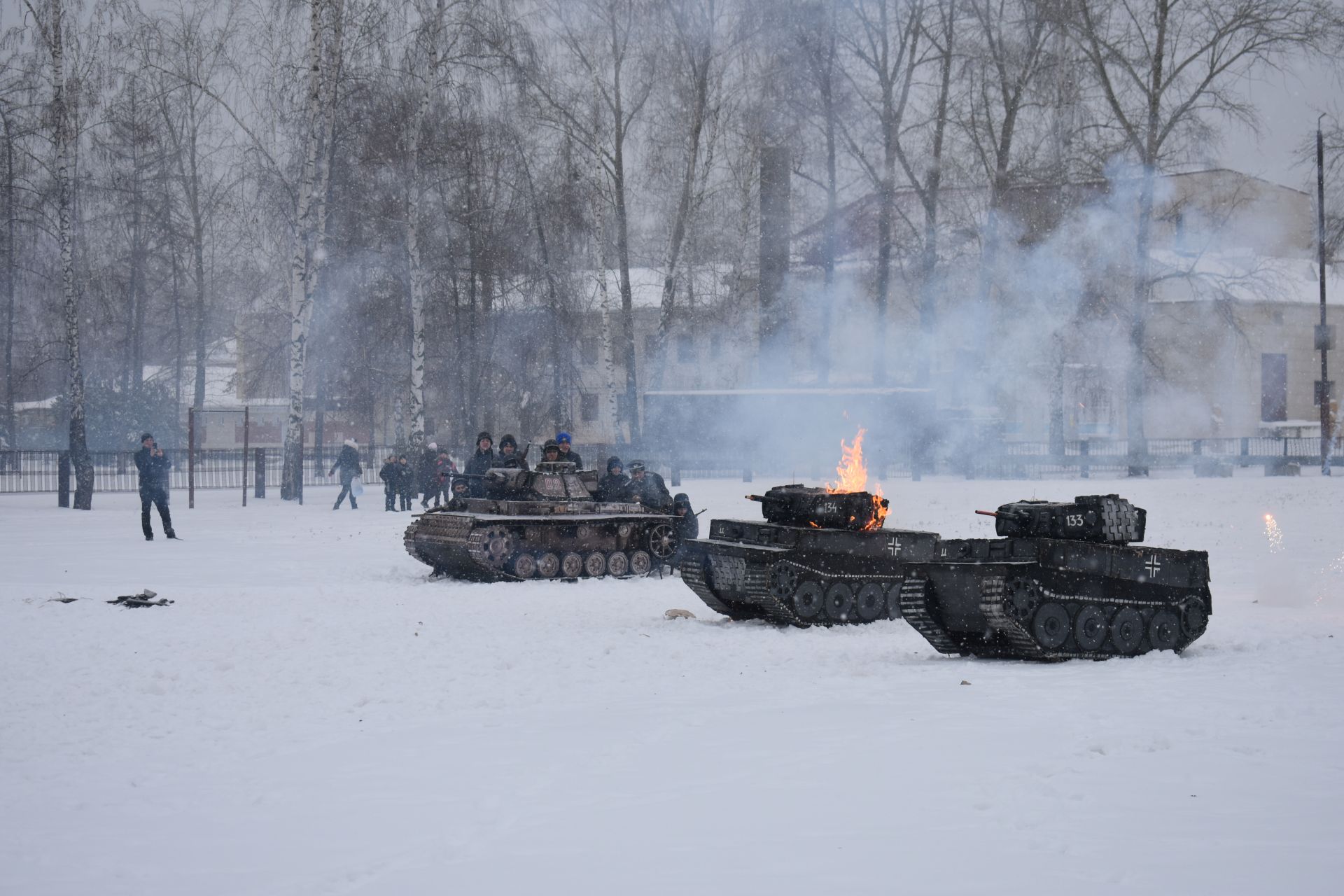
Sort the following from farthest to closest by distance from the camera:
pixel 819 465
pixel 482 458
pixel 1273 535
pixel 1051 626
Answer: pixel 819 465 → pixel 1273 535 → pixel 482 458 → pixel 1051 626

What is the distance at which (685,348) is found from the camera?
5009 cm

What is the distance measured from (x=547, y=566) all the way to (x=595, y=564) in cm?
70

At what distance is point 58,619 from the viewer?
12.7 m

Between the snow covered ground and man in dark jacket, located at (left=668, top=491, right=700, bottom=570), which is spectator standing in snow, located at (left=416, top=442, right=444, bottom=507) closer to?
man in dark jacket, located at (left=668, top=491, right=700, bottom=570)

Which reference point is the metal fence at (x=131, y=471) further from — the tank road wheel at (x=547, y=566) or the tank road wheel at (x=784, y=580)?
the tank road wheel at (x=784, y=580)

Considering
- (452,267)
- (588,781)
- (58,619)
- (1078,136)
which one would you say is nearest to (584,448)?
(452,267)

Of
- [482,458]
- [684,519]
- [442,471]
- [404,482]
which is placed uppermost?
[482,458]

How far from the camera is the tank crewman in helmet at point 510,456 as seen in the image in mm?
19344

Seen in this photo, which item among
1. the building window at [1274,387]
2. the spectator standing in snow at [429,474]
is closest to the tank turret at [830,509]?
the spectator standing in snow at [429,474]

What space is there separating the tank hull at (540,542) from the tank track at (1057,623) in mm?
6708

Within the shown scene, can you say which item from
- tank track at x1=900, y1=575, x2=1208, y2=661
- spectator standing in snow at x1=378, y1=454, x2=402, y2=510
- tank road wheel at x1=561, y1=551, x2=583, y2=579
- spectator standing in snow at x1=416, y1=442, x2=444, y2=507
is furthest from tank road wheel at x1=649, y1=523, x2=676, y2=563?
spectator standing in snow at x1=378, y1=454, x2=402, y2=510

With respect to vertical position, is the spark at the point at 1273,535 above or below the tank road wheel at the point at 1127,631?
above

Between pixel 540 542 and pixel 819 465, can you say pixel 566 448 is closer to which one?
pixel 540 542

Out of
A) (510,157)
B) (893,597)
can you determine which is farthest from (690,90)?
(893,597)
